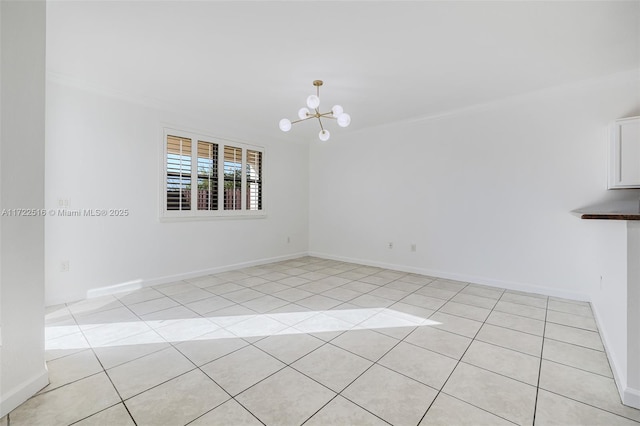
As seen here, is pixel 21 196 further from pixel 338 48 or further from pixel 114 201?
pixel 338 48

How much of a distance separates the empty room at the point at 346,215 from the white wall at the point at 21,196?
0.01 metres

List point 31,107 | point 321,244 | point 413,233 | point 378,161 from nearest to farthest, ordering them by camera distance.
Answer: point 31,107
point 413,233
point 378,161
point 321,244

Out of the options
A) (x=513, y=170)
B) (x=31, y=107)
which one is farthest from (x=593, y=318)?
(x=31, y=107)

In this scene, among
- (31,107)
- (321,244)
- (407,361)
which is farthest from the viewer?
(321,244)

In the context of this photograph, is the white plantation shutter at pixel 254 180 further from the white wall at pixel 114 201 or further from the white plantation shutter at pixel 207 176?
the white plantation shutter at pixel 207 176

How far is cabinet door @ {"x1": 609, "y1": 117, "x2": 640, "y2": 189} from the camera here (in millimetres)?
2801

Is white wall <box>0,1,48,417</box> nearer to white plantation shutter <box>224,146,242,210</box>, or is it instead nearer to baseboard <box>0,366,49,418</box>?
baseboard <box>0,366,49,418</box>

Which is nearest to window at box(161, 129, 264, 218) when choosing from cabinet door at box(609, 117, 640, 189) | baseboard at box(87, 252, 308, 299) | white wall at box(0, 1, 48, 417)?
baseboard at box(87, 252, 308, 299)

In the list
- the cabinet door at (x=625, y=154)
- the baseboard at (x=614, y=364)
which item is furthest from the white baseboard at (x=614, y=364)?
the cabinet door at (x=625, y=154)

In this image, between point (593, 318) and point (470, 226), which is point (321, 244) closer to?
point (470, 226)

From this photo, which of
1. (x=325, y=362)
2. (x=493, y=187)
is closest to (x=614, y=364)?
(x=325, y=362)

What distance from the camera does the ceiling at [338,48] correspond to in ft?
6.90

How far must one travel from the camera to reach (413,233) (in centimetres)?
468

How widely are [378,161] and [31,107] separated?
14.7ft
